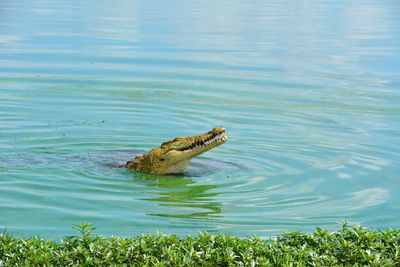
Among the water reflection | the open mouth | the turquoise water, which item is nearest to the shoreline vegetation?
the turquoise water

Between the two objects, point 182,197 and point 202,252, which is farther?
point 182,197

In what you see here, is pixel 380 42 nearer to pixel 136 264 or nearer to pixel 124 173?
pixel 124 173

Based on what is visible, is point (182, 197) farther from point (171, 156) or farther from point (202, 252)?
point (202, 252)

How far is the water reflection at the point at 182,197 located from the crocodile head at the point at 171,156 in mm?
123

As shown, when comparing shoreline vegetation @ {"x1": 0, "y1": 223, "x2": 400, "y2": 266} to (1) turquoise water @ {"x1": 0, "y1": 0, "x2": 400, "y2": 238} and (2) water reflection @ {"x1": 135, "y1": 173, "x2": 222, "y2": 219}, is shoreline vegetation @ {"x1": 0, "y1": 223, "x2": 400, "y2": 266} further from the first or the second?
(2) water reflection @ {"x1": 135, "y1": 173, "x2": 222, "y2": 219}

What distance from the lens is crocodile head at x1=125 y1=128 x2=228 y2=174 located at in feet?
36.6

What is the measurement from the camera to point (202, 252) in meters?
6.91

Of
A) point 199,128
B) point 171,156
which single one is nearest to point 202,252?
point 171,156

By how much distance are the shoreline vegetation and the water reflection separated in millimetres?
2412

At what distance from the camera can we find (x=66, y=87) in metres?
18.2

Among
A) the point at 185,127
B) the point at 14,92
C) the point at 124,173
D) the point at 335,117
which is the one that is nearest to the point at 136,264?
the point at 124,173

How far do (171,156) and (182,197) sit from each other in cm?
98

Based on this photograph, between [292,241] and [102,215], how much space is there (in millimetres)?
2875

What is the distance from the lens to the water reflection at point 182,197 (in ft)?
32.0
